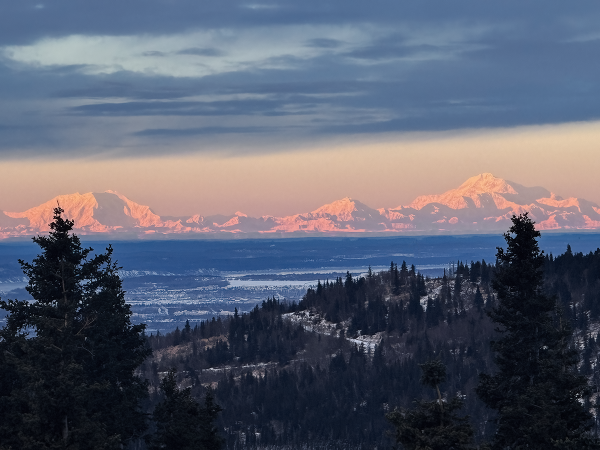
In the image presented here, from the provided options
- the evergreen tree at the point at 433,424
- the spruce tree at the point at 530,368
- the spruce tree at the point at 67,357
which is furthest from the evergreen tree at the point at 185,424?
the spruce tree at the point at 530,368

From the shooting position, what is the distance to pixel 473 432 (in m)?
35.7

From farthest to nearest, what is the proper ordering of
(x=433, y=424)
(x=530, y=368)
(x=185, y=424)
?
(x=185, y=424) < (x=530, y=368) < (x=433, y=424)

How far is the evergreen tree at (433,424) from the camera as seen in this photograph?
35438 millimetres

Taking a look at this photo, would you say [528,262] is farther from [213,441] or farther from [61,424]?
[61,424]

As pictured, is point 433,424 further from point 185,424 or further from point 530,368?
point 185,424

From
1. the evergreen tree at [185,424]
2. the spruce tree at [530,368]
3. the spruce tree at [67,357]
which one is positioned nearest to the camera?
the spruce tree at [530,368]

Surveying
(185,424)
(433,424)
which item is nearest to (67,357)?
(185,424)

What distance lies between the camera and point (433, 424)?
36.5m

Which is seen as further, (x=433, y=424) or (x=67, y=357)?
(x=67, y=357)

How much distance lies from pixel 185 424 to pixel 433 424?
17.3 m

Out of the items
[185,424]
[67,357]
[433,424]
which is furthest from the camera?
[185,424]

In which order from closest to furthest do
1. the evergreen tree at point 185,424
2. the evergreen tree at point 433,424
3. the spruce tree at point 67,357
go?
1. the evergreen tree at point 433,424
2. the spruce tree at point 67,357
3. the evergreen tree at point 185,424

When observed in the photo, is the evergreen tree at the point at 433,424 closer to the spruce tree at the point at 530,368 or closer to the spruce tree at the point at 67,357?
the spruce tree at the point at 530,368

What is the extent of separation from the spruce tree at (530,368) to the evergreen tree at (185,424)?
14971mm
